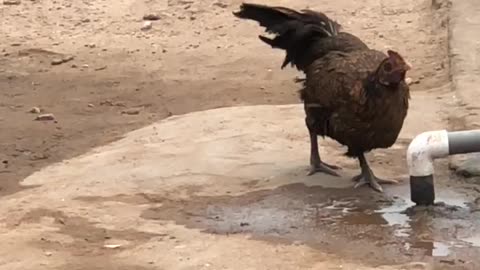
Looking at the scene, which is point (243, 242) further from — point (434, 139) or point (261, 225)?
point (434, 139)

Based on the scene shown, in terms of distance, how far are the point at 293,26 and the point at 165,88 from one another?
2.96 metres

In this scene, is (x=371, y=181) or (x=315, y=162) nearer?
(x=371, y=181)

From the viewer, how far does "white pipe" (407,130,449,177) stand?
6152mm

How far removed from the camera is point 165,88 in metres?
9.84

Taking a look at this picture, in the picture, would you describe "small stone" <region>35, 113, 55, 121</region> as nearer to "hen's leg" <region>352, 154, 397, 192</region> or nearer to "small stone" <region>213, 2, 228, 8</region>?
"hen's leg" <region>352, 154, 397, 192</region>

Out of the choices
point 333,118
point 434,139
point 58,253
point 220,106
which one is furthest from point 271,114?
point 58,253

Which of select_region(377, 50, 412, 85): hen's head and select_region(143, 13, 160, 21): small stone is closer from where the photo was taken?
select_region(377, 50, 412, 85): hen's head

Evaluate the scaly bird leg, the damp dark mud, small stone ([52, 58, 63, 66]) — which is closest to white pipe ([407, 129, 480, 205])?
the damp dark mud

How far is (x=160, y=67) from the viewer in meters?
10.6

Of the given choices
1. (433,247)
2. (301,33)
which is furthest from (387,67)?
(433,247)

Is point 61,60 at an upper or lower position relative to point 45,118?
lower

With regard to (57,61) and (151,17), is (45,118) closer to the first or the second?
(57,61)

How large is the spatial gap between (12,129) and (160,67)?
227cm

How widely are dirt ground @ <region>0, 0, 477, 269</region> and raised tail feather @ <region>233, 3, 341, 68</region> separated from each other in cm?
93
